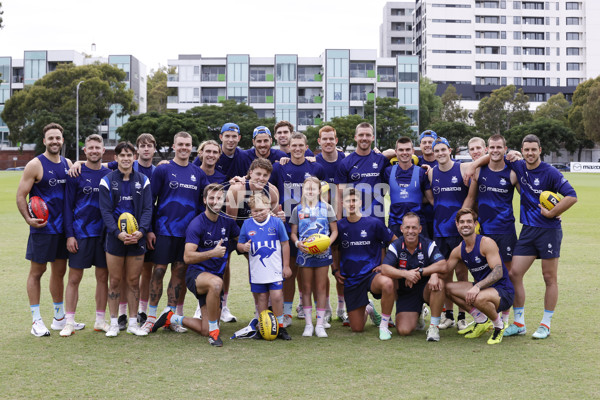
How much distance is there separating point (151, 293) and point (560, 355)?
4463 mm

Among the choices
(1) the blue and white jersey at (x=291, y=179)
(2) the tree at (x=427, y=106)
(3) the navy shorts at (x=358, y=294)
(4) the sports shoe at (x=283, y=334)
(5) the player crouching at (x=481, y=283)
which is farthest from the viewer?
(2) the tree at (x=427, y=106)

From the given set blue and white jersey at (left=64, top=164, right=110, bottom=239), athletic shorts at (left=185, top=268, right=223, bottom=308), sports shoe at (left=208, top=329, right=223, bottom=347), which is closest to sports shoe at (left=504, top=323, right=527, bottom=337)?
sports shoe at (left=208, top=329, right=223, bottom=347)

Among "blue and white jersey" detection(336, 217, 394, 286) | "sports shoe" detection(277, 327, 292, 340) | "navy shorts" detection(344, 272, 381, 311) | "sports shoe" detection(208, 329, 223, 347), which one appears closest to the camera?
"sports shoe" detection(208, 329, 223, 347)

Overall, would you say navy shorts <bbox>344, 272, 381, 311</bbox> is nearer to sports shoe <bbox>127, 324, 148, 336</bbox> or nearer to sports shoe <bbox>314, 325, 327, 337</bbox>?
sports shoe <bbox>314, 325, 327, 337</bbox>

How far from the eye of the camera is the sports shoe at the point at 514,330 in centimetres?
658

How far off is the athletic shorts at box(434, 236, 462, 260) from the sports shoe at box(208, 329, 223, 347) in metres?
2.84

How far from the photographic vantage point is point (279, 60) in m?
76.3

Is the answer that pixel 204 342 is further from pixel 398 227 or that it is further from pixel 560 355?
pixel 560 355

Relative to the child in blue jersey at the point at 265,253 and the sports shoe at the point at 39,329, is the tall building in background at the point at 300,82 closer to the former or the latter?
the child in blue jersey at the point at 265,253

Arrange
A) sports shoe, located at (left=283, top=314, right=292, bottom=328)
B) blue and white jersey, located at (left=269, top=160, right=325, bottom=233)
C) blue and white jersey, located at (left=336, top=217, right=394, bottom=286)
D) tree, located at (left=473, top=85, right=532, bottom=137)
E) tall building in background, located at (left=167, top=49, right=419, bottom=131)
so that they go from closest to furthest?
blue and white jersey, located at (left=336, top=217, right=394, bottom=286), sports shoe, located at (left=283, top=314, right=292, bottom=328), blue and white jersey, located at (left=269, top=160, right=325, bottom=233), tall building in background, located at (left=167, top=49, right=419, bottom=131), tree, located at (left=473, top=85, right=532, bottom=137)

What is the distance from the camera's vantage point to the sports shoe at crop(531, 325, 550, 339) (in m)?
6.40

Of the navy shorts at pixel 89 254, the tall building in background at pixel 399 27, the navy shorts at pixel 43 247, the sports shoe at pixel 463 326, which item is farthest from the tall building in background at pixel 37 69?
the sports shoe at pixel 463 326

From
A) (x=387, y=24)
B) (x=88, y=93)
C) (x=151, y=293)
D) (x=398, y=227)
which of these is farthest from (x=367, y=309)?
(x=387, y=24)

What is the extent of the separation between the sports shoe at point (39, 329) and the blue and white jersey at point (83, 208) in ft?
3.37
